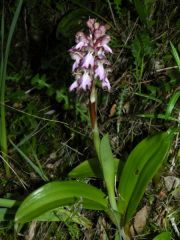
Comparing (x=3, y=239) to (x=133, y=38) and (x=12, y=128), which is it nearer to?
(x=12, y=128)

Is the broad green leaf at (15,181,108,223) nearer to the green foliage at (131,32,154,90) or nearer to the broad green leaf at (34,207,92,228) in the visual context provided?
the broad green leaf at (34,207,92,228)

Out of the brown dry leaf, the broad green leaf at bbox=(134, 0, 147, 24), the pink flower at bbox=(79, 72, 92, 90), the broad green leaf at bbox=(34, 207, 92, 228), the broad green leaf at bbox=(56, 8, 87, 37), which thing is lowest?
the brown dry leaf

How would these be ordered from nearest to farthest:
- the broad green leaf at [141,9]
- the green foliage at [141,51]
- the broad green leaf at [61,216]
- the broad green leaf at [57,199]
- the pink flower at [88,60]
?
the pink flower at [88,60] → the broad green leaf at [57,199] → the broad green leaf at [61,216] → the green foliage at [141,51] → the broad green leaf at [141,9]

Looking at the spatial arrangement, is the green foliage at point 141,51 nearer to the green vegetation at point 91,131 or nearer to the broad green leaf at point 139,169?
the green vegetation at point 91,131

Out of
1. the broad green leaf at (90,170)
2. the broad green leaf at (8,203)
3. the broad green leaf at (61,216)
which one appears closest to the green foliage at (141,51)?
the broad green leaf at (90,170)

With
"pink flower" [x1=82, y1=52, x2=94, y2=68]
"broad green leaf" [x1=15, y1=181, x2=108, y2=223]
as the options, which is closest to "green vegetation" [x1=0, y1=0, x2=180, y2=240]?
"broad green leaf" [x1=15, y1=181, x2=108, y2=223]

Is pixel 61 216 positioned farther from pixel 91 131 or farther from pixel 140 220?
pixel 91 131

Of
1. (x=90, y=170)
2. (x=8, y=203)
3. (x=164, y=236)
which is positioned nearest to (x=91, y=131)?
(x=90, y=170)
